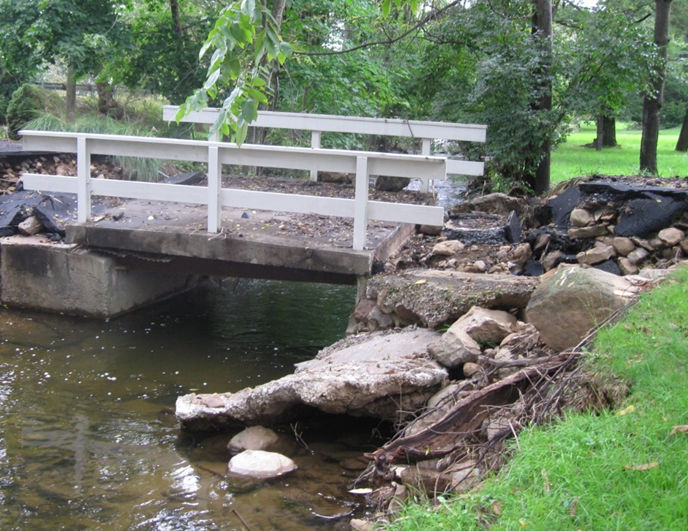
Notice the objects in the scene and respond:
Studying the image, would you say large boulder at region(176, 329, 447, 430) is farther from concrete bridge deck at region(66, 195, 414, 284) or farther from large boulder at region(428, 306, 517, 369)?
concrete bridge deck at region(66, 195, 414, 284)

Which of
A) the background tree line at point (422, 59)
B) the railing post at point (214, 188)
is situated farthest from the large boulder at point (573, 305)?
the background tree line at point (422, 59)

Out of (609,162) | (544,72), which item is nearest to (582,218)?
(544,72)

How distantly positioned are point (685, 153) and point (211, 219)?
20.4 metres

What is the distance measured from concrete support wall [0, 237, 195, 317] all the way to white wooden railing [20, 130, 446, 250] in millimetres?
502

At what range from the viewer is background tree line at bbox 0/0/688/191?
11.6 metres

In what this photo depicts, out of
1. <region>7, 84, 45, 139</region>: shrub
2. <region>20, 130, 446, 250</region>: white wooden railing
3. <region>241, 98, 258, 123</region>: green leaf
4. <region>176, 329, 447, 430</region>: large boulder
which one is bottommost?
<region>176, 329, 447, 430</region>: large boulder

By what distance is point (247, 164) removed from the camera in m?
7.90

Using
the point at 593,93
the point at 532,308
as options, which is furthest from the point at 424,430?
the point at 593,93

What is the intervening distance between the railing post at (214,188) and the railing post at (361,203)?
4.82 ft

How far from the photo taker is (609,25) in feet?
37.4

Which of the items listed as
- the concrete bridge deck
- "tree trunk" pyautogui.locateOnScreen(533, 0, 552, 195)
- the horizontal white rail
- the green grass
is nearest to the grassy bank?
the concrete bridge deck

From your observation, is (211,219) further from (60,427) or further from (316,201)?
(60,427)

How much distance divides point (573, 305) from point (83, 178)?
567 cm

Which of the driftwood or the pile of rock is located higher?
the pile of rock
